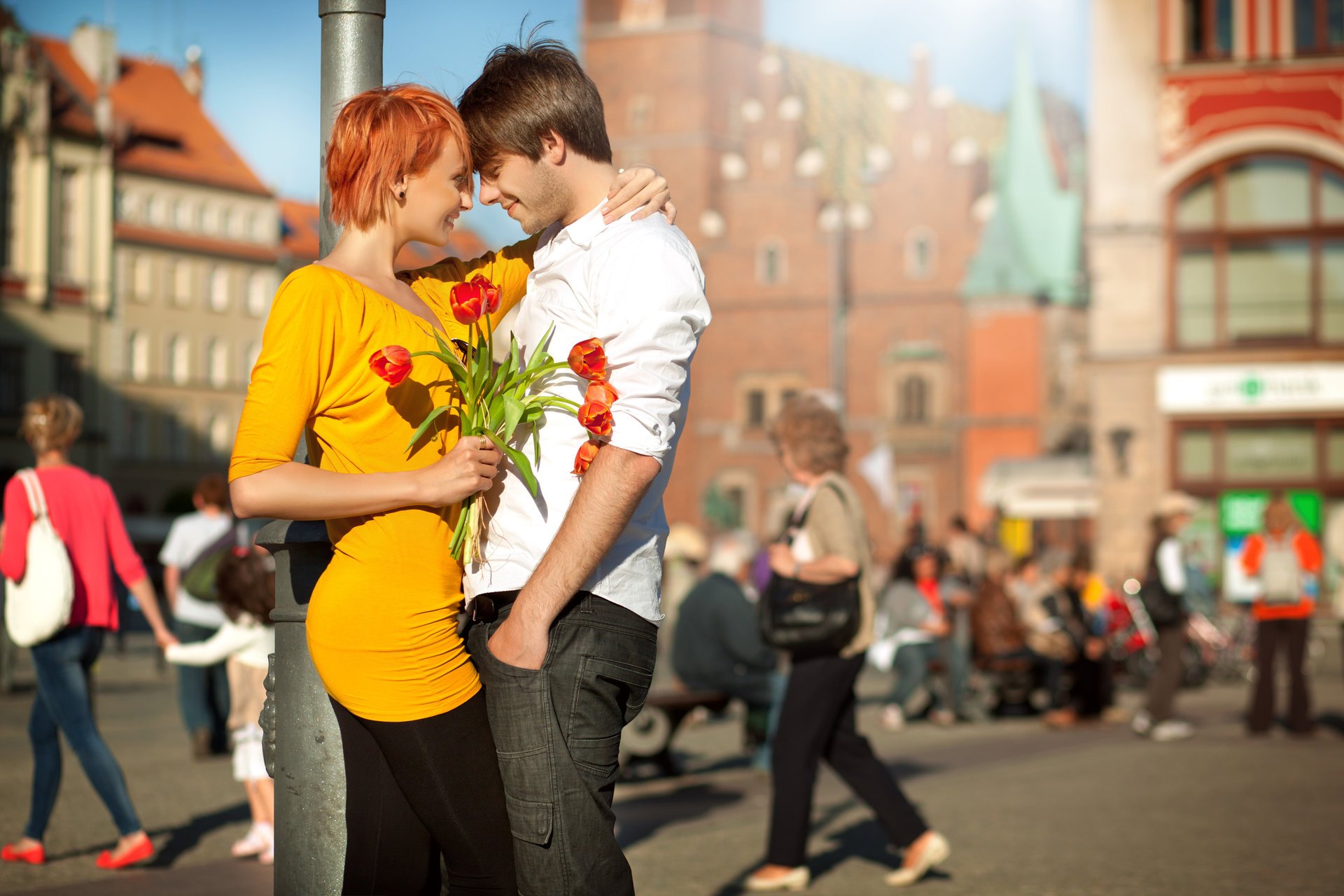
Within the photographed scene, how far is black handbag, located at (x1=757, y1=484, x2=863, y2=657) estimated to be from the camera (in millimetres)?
6520

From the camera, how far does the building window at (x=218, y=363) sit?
220 feet

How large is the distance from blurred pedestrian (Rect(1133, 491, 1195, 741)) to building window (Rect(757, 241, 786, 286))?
42319mm

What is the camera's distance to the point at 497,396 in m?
2.96

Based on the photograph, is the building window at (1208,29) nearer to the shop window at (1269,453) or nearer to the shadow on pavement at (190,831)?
the shop window at (1269,453)

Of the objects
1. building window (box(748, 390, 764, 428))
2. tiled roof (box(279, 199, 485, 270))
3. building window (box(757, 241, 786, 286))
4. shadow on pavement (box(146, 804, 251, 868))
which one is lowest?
shadow on pavement (box(146, 804, 251, 868))

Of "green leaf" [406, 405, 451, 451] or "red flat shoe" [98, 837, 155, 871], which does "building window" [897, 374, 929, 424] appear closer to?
"red flat shoe" [98, 837, 155, 871]

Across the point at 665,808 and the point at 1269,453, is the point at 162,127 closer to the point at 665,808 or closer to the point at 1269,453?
the point at 1269,453

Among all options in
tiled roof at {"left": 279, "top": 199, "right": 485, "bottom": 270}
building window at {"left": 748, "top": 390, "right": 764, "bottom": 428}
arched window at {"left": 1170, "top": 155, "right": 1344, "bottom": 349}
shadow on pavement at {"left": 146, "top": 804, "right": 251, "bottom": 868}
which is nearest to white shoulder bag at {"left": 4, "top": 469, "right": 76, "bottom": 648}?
shadow on pavement at {"left": 146, "top": 804, "right": 251, "bottom": 868}

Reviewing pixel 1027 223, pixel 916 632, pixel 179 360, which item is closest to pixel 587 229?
pixel 916 632

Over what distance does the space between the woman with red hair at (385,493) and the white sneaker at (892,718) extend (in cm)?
1103

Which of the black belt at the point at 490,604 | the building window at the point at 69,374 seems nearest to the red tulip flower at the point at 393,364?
the black belt at the point at 490,604

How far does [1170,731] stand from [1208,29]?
64.1 feet

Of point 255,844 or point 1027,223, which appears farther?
point 1027,223

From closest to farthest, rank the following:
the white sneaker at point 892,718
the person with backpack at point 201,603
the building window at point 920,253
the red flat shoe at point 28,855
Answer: the red flat shoe at point 28,855 → the person with backpack at point 201,603 → the white sneaker at point 892,718 → the building window at point 920,253
